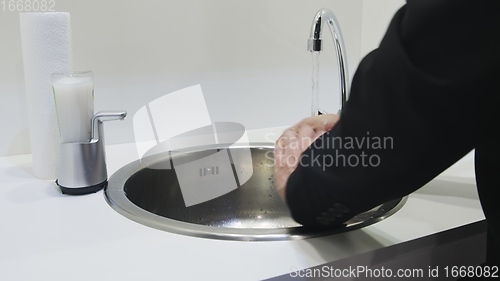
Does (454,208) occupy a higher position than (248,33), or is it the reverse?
(248,33)

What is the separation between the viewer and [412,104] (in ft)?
1.44

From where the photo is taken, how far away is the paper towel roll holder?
2.61ft

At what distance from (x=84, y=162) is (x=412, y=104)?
588mm

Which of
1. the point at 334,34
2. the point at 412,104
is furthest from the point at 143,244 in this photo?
the point at 334,34

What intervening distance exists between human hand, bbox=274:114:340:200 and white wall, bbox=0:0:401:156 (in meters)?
0.50

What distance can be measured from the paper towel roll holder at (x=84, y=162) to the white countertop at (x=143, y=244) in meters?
0.02

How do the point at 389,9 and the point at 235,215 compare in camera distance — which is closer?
the point at 235,215

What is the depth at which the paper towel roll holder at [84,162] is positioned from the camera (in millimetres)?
795

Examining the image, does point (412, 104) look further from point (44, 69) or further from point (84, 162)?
point (44, 69)

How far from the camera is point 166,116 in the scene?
118 cm

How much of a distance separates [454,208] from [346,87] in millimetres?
376

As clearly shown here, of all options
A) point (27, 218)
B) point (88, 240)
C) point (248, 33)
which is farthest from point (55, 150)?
point (248, 33)

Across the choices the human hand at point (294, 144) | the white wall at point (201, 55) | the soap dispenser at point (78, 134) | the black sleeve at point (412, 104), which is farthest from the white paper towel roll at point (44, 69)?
the black sleeve at point (412, 104)

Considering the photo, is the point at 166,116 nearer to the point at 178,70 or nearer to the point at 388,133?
the point at 178,70
